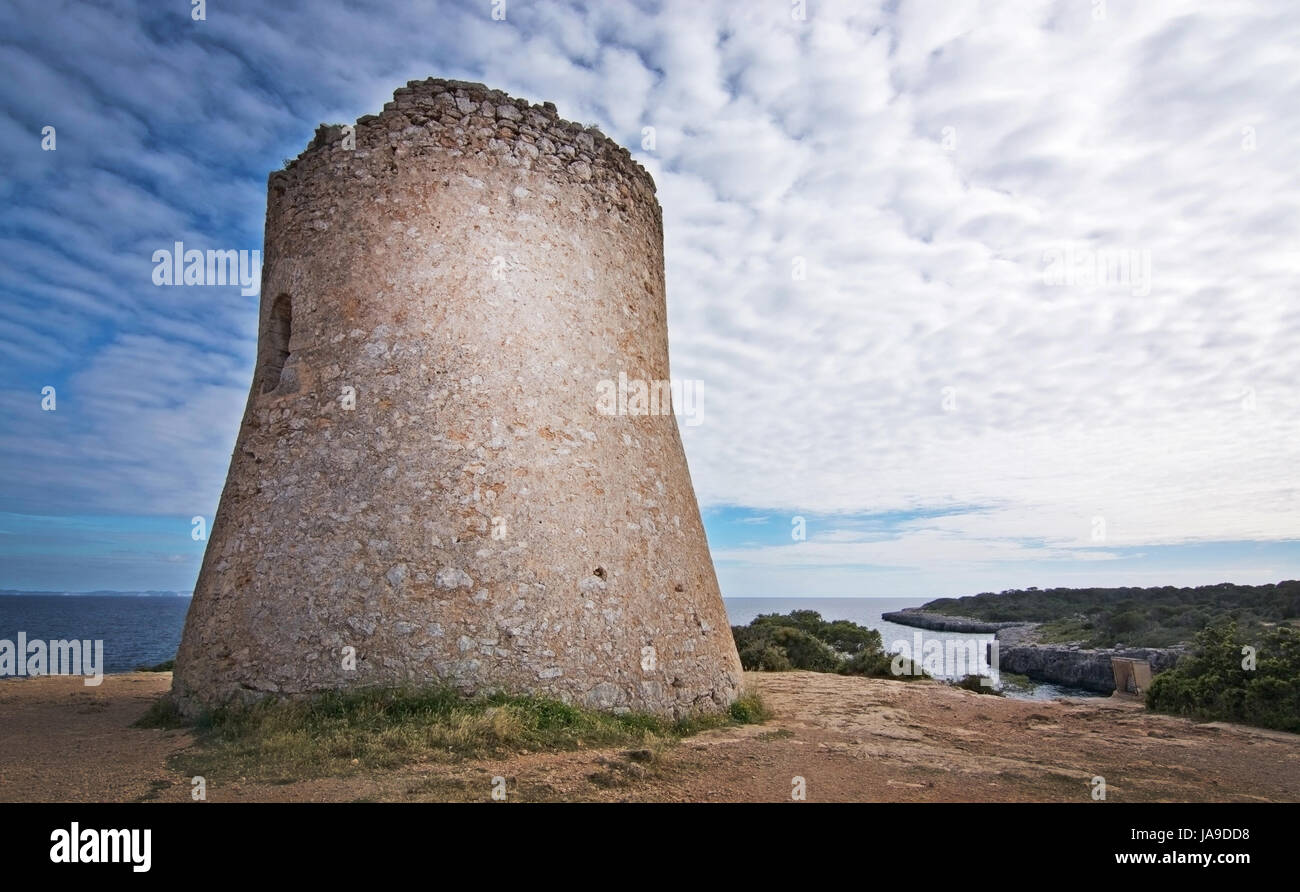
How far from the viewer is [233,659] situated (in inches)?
277

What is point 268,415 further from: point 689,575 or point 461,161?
point 689,575

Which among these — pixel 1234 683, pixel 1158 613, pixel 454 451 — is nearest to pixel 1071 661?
pixel 1158 613

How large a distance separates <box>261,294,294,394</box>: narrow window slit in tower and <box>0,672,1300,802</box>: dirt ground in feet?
13.1

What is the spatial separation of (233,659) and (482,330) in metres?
4.22

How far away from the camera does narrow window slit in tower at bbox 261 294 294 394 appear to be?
8.48m

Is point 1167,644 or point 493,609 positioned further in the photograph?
point 1167,644

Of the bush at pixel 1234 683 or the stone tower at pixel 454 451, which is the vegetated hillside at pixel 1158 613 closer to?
the bush at pixel 1234 683

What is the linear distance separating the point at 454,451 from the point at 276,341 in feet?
10.5

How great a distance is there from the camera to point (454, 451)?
7352 millimetres

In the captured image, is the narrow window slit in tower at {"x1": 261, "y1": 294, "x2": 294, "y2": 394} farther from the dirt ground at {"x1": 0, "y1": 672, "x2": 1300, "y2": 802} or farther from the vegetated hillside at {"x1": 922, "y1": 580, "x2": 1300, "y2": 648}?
the vegetated hillside at {"x1": 922, "y1": 580, "x2": 1300, "y2": 648}

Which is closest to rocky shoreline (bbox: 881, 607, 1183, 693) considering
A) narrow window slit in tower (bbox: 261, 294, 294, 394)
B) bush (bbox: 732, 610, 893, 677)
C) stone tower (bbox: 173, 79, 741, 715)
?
bush (bbox: 732, 610, 893, 677)

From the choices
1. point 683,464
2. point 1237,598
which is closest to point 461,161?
point 683,464

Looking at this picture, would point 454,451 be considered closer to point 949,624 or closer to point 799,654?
point 799,654
